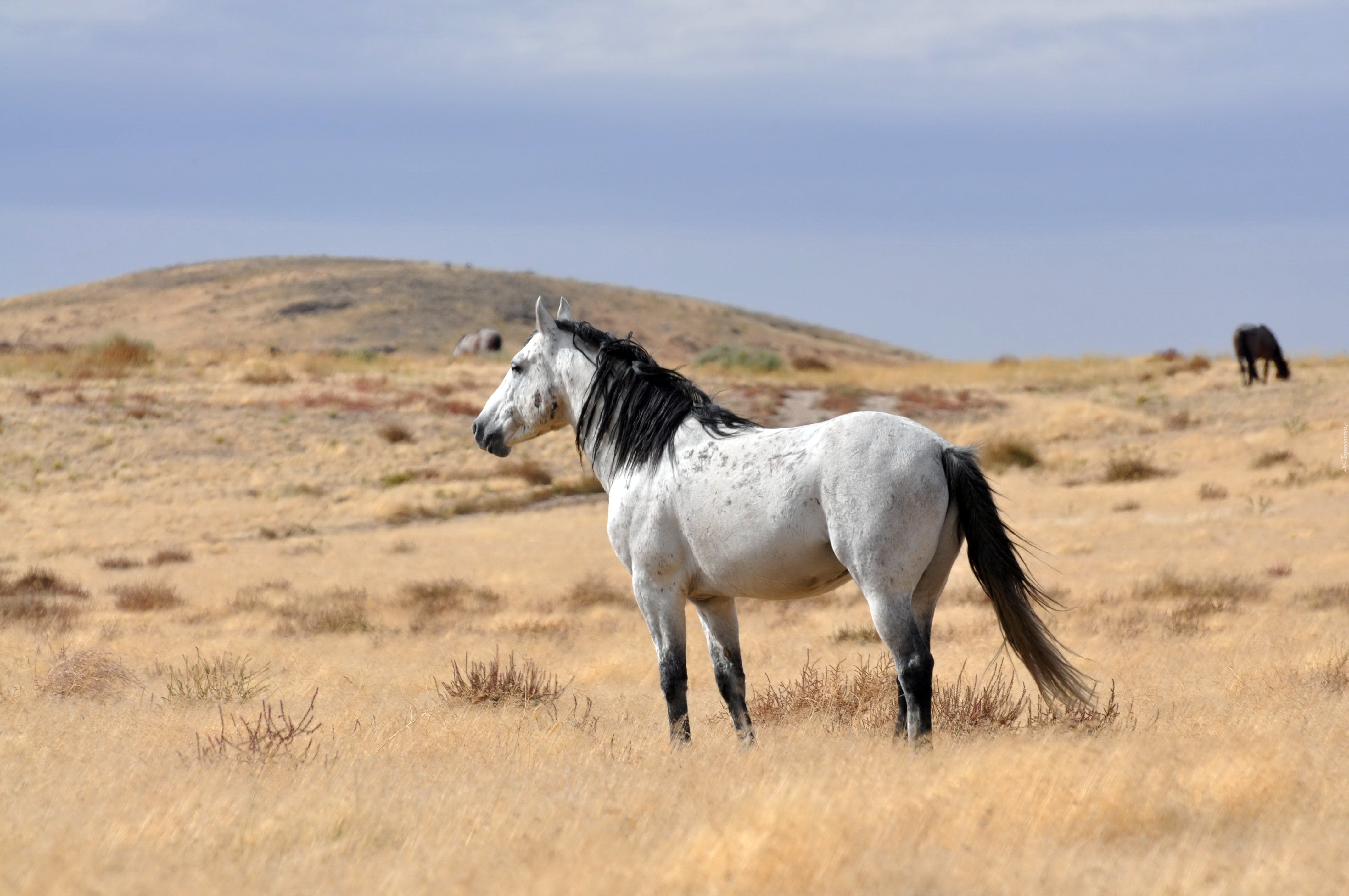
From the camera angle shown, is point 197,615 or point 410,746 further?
point 197,615

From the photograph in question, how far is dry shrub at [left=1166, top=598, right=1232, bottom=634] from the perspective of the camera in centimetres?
1064

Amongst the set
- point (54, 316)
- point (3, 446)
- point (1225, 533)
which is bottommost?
point (1225, 533)

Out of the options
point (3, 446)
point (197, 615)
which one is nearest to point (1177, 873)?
point (197, 615)

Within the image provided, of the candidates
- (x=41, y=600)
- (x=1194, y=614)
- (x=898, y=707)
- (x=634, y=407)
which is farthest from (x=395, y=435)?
(x=898, y=707)

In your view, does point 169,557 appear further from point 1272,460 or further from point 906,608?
point 1272,460

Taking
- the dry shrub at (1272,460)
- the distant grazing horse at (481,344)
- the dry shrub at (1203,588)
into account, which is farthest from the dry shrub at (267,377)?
the dry shrub at (1203,588)

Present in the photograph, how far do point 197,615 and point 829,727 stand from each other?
10.3m

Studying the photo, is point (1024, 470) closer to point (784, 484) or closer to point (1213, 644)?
point (1213, 644)

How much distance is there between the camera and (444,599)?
50.4ft

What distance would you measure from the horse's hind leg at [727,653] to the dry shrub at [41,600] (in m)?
9.30

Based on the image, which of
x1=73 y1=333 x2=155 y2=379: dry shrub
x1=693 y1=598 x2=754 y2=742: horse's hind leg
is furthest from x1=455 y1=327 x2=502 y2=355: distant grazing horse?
x1=693 y1=598 x2=754 y2=742: horse's hind leg

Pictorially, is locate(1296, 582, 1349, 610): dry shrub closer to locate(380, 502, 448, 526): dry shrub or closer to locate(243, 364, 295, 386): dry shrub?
locate(380, 502, 448, 526): dry shrub

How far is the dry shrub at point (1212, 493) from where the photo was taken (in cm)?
2227

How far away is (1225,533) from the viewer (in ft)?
59.7
